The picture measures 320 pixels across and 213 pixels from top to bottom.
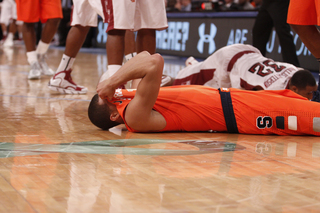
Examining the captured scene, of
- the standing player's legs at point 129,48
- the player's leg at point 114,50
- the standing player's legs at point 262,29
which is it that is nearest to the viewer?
the player's leg at point 114,50

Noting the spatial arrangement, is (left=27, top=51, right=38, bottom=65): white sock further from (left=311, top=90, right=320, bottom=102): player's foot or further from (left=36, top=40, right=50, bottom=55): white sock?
(left=311, top=90, right=320, bottom=102): player's foot

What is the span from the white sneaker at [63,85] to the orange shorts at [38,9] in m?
0.83

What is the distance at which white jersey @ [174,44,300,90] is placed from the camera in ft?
8.11

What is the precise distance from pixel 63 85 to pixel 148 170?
73.2 inches

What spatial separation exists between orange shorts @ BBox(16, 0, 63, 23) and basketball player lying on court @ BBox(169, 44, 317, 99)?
1.40m

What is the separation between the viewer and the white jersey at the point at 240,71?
8.11 feet

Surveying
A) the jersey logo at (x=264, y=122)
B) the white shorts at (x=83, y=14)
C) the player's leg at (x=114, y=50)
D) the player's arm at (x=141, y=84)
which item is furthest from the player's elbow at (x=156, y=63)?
the white shorts at (x=83, y=14)

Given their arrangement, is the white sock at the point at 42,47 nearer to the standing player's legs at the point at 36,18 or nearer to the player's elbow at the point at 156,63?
the standing player's legs at the point at 36,18

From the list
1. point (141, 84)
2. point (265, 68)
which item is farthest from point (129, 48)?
point (141, 84)

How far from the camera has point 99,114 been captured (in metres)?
1.95

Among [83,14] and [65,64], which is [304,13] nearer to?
[83,14]

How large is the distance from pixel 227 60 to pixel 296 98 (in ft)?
2.86

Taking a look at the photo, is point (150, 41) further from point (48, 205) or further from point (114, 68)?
point (48, 205)

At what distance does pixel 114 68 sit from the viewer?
244 cm
